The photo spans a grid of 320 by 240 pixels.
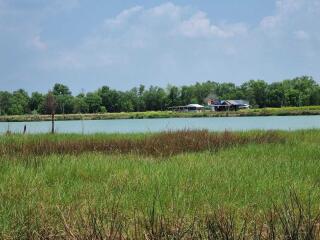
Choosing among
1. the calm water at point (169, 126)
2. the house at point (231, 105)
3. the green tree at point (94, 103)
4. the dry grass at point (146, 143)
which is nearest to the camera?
the dry grass at point (146, 143)

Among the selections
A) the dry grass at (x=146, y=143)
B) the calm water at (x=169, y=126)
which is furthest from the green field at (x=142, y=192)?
the calm water at (x=169, y=126)

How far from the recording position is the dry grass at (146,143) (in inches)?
563

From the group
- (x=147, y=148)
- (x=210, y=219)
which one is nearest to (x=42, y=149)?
(x=147, y=148)

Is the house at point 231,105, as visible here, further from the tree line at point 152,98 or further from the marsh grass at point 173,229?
the marsh grass at point 173,229

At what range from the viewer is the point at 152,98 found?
391 feet

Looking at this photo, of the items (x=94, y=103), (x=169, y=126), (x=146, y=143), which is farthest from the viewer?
(x=94, y=103)

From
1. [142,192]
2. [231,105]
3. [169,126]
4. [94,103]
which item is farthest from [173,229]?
[94,103]

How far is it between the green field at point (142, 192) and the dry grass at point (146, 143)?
7.57ft

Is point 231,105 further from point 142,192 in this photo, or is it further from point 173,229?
point 173,229

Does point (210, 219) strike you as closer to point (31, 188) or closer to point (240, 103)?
point (31, 188)

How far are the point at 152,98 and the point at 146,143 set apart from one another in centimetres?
10389

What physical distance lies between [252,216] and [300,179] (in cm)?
321

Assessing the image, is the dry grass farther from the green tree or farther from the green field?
the green tree

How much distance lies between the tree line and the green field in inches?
3597
